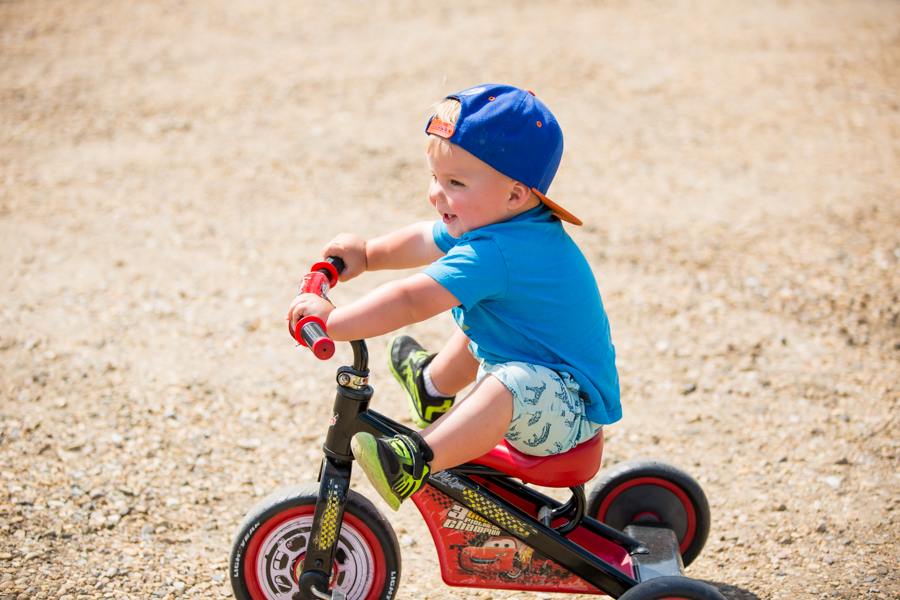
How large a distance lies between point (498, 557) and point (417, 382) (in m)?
0.70

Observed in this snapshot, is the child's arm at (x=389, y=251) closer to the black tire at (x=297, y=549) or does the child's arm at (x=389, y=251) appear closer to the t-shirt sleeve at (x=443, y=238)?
the t-shirt sleeve at (x=443, y=238)

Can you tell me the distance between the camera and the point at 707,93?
25.6 feet

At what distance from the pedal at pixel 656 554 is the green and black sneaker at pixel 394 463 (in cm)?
91

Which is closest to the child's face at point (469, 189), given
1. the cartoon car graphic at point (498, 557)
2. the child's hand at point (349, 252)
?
the child's hand at point (349, 252)

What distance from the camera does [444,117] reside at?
83.2 inches

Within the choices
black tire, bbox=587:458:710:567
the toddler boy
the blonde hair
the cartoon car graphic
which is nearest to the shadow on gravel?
black tire, bbox=587:458:710:567

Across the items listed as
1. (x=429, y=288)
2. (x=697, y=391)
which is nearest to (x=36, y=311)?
(x=429, y=288)

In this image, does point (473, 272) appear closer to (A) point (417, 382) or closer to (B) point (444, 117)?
(B) point (444, 117)

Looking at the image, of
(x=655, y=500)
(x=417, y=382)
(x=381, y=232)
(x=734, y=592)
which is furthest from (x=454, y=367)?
(x=381, y=232)

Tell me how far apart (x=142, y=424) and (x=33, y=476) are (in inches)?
22.3

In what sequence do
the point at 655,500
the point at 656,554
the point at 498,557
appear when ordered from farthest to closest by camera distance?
the point at 655,500, the point at 656,554, the point at 498,557

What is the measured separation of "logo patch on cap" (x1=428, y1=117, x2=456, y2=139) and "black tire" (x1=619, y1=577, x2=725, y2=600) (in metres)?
1.53

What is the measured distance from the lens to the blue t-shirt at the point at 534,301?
205 centimetres

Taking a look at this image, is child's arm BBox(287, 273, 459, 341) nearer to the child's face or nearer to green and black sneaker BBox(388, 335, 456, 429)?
the child's face
